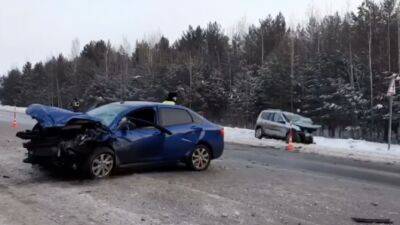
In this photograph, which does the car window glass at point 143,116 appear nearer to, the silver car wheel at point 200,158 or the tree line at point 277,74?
the silver car wheel at point 200,158

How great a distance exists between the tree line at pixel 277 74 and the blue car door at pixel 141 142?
23039 mm

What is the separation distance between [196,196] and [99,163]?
2274 millimetres

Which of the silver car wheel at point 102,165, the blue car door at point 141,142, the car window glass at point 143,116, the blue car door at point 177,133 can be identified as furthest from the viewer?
the blue car door at point 177,133

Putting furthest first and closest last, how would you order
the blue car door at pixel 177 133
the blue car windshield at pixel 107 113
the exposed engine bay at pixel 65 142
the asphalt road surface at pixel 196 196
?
the blue car door at pixel 177 133, the blue car windshield at pixel 107 113, the exposed engine bay at pixel 65 142, the asphalt road surface at pixel 196 196

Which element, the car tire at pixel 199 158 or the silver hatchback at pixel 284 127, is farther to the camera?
the silver hatchback at pixel 284 127

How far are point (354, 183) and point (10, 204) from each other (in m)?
7.18

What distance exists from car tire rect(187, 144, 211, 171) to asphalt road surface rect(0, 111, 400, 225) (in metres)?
0.21

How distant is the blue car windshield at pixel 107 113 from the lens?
1123cm

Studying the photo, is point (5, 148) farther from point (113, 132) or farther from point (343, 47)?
point (343, 47)

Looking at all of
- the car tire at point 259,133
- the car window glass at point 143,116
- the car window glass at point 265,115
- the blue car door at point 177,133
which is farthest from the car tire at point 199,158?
the car tire at point 259,133

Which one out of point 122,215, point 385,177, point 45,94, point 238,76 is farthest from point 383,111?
point 45,94

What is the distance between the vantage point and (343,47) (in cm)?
4009

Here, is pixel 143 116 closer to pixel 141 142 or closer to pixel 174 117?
pixel 141 142

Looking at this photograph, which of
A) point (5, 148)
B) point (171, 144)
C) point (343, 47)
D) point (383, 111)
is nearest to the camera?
point (171, 144)
